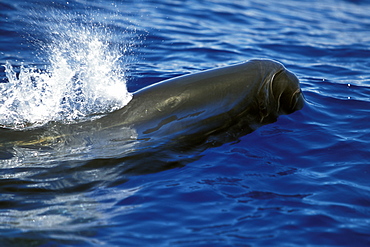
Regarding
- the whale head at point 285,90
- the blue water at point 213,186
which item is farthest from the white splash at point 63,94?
the whale head at point 285,90

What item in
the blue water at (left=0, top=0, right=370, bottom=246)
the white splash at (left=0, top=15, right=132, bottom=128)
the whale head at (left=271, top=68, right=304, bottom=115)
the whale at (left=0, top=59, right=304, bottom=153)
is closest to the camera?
the blue water at (left=0, top=0, right=370, bottom=246)

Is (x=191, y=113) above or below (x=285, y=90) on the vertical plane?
below

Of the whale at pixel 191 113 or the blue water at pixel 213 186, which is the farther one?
the whale at pixel 191 113

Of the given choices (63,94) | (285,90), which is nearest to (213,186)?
(285,90)

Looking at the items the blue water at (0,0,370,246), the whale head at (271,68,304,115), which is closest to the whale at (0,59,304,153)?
the whale head at (271,68,304,115)

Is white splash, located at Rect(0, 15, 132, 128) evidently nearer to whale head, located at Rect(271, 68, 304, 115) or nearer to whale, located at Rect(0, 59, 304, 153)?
whale, located at Rect(0, 59, 304, 153)

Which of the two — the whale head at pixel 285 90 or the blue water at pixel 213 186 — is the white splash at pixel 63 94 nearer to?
the blue water at pixel 213 186

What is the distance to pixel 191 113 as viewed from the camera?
630 cm

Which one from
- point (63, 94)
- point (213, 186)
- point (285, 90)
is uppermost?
point (285, 90)

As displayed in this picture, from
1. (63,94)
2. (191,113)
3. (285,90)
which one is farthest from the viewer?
(63,94)

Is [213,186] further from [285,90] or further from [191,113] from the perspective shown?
[285,90]

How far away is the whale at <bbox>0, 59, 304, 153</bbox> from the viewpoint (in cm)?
606

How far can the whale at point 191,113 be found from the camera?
606cm

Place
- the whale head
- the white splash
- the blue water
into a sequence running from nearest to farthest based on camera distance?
the blue water
the white splash
the whale head
